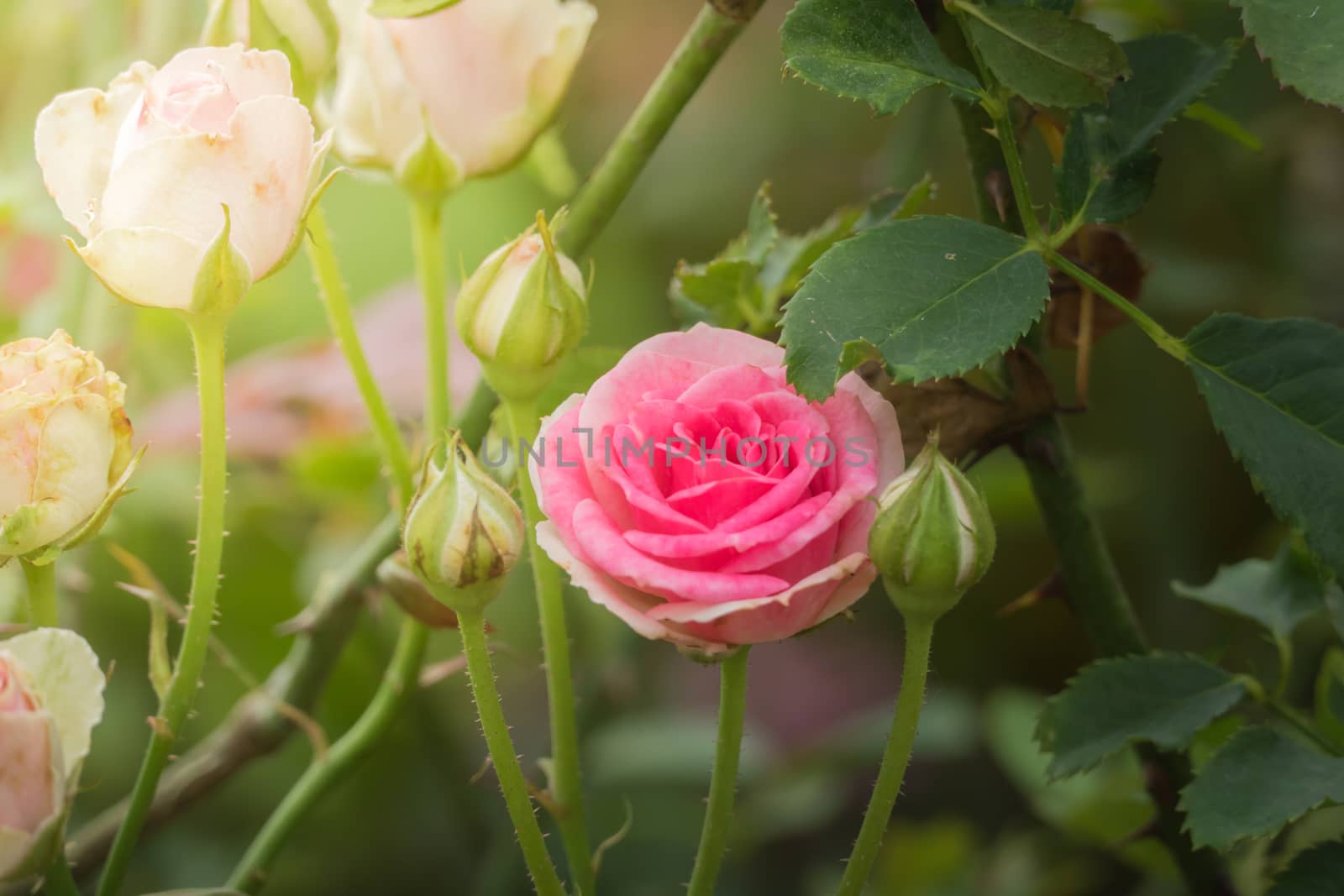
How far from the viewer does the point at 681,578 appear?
0.31 metres

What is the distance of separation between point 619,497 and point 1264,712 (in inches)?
12.1

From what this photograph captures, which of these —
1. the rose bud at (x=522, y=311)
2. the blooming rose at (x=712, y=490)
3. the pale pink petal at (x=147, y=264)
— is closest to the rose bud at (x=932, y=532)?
the blooming rose at (x=712, y=490)

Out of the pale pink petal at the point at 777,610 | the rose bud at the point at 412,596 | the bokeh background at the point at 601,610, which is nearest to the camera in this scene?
the pale pink petal at the point at 777,610

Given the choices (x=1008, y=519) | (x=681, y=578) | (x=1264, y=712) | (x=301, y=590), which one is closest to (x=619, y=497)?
(x=681, y=578)

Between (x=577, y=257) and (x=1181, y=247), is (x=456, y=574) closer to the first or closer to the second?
(x=577, y=257)

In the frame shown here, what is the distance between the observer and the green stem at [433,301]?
441 millimetres

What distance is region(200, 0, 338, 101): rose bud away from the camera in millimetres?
399

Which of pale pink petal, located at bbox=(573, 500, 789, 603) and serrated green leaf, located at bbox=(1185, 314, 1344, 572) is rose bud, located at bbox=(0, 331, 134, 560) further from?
serrated green leaf, located at bbox=(1185, 314, 1344, 572)

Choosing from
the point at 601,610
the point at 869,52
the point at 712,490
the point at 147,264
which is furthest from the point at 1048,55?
the point at 601,610

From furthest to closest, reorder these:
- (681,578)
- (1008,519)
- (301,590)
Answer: (1008,519)
(301,590)
(681,578)

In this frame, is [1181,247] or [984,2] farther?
[1181,247]

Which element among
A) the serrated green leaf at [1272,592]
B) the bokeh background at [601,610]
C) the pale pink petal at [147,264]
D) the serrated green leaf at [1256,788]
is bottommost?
the bokeh background at [601,610]

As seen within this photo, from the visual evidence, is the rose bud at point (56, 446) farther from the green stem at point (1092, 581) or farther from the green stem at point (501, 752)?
the green stem at point (1092, 581)

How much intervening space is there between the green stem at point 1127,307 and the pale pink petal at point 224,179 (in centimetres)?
23
